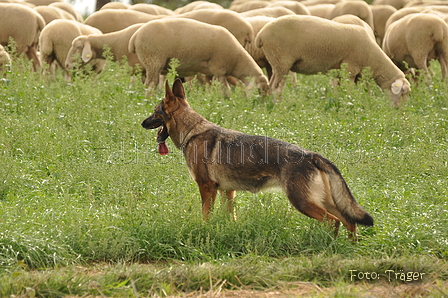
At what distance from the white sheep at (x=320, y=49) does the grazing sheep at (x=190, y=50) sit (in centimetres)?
48

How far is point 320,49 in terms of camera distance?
36.2 feet

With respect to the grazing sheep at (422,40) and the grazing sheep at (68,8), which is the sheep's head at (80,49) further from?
the grazing sheep at (68,8)

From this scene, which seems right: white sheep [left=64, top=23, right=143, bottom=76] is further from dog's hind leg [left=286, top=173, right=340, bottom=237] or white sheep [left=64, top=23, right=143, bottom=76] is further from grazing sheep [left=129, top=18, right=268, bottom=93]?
dog's hind leg [left=286, top=173, right=340, bottom=237]

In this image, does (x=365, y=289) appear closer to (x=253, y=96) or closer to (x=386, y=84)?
(x=253, y=96)

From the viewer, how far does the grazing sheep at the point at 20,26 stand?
1318cm

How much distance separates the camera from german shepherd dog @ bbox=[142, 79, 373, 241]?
484 centimetres

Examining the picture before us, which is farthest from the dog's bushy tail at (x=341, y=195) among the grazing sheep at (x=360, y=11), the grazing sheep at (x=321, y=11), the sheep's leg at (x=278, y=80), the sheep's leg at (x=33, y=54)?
the grazing sheep at (x=321, y=11)

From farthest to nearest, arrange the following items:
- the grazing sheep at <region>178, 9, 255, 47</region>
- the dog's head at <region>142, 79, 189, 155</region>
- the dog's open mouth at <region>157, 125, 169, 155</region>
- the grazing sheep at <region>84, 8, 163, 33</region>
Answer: the grazing sheep at <region>84, 8, 163, 33</region>, the grazing sheep at <region>178, 9, 255, 47</region>, the dog's open mouth at <region>157, 125, 169, 155</region>, the dog's head at <region>142, 79, 189, 155</region>

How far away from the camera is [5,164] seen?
251 inches

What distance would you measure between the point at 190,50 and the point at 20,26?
174 inches

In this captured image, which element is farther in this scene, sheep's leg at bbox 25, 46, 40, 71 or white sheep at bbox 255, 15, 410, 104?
sheep's leg at bbox 25, 46, 40, 71

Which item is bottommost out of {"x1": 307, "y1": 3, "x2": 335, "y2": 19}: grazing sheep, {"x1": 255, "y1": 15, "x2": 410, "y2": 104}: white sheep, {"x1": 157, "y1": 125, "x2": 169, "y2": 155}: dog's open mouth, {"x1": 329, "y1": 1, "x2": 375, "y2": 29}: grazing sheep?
{"x1": 307, "y1": 3, "x2": 335, "y2": 19}: grazing sheep

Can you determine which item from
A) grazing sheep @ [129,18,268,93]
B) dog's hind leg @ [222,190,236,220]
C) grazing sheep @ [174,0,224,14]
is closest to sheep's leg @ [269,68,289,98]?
grazing sheep @ [129,18,268,93]

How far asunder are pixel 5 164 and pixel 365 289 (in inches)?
155
